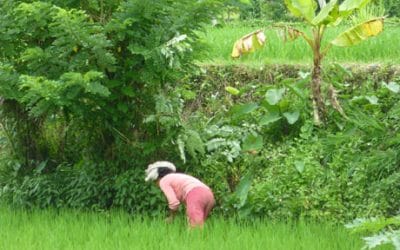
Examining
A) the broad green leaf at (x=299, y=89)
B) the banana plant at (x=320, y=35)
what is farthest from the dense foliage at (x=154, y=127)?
the banana plant at (x=320, y=35)

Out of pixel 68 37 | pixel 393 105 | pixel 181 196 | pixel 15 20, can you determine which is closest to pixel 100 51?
pixel 68 37

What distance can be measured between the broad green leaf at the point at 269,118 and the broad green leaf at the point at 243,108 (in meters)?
0.15

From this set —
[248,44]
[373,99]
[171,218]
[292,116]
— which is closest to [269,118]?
[292,116]

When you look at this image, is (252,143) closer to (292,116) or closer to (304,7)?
(292,116)

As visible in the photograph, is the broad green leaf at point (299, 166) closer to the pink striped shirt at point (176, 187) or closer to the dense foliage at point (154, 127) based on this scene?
the dense foliage at point (154, 127)

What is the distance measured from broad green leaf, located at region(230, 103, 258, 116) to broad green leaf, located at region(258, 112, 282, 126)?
151mm

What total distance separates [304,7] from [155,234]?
251 cm

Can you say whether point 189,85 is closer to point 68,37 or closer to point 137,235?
point 68,37

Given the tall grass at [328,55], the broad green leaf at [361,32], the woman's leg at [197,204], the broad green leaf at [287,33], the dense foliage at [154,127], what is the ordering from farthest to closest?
the tall grass at [328,55]
the broad green leaf at [287,33]
the broad green leaf at [361,32]
the dense foliage at [154,127]
the woman's leg at [197,204]

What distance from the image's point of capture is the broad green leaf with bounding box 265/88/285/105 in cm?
806

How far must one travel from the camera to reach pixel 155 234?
6.74 m

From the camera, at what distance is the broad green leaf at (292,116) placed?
801 cm

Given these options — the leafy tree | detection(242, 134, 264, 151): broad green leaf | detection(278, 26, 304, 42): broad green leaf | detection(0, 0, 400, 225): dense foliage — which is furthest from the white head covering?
detection(278, 26, 304, 42): broad green leaf

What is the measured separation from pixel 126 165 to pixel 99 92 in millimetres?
1095
